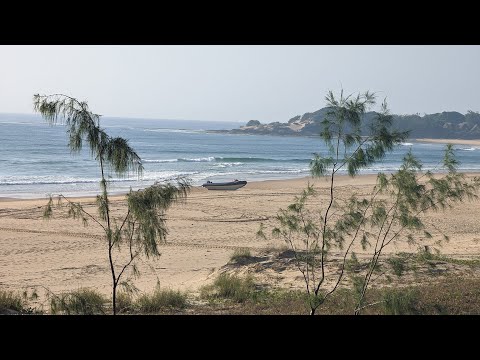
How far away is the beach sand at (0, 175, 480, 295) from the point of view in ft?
45.7

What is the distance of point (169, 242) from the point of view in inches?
720

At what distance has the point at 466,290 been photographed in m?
11.0

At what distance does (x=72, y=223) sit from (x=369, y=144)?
1571 cm

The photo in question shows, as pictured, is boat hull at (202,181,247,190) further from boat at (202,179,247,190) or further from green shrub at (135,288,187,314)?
green shrub at (135,288,187,314)

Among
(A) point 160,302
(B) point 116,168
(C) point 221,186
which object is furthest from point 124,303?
(C) point 221,186

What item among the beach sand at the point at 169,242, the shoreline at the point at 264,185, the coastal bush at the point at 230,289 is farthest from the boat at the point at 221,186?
the coastal bush at the point at 230,289

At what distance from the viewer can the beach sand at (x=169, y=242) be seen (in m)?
13.9

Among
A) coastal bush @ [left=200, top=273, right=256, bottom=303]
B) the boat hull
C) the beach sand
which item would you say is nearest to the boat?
the boat hull

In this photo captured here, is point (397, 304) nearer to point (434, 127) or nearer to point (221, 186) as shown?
point (221, 186)

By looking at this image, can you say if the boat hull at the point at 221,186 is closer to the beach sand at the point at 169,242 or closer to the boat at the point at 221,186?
the boat at the point at 221,186

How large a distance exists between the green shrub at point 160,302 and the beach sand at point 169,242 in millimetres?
1652
